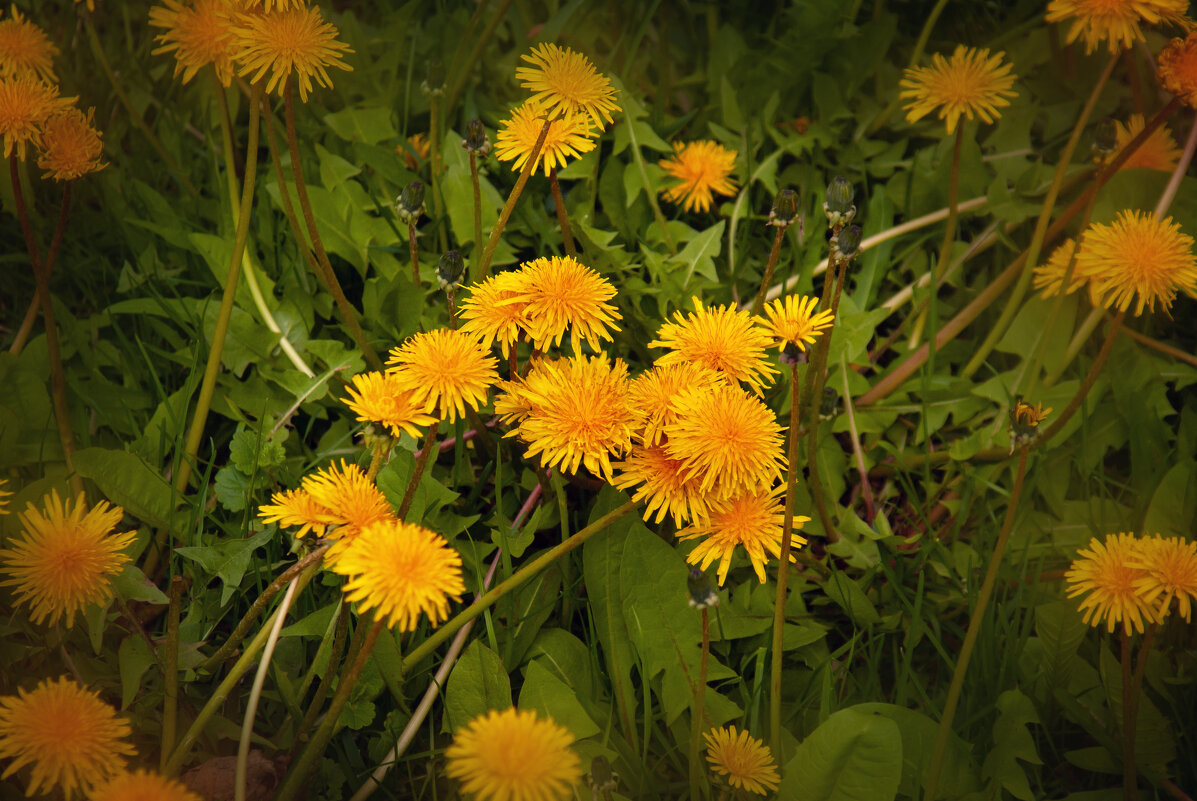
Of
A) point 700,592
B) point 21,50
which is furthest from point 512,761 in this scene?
point 21,50

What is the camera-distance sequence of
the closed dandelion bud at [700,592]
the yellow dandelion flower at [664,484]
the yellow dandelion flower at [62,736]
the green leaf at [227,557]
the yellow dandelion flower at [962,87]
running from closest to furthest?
the yellow dandelion flower at [62,736] → the closed dandelion bud at [700,592] → the yellow dandelion flower at [664,484] → the green leaf at [227,557] → the yellow dandelion flower at [962,87]

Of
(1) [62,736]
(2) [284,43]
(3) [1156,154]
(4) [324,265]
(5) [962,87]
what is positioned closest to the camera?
(1) [62,736]

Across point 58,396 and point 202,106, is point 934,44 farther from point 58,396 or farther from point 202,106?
point 58,396

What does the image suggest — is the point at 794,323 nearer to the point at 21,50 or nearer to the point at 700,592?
Result: the point at 700,592

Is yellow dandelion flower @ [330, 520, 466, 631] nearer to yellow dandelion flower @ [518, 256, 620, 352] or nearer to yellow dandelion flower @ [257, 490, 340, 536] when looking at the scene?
yellow dandelion flower @ [257, 490, 340, 536]

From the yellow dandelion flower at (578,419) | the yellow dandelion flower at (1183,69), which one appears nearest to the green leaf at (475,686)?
the yellow dandelion flower at (578,419)

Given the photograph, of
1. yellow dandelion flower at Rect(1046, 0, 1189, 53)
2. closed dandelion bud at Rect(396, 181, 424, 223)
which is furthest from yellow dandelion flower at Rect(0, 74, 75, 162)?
yellow dandelion flower at Rect(1046, 0, 1189, 53)

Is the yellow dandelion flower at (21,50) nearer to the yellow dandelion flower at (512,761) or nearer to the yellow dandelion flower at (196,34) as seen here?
the yellow dandelion flower at (196,34)
